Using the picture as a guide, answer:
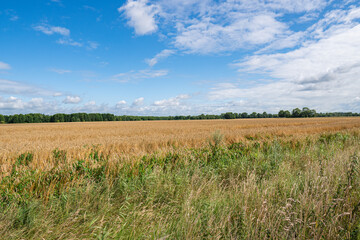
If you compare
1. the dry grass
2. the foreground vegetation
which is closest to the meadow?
the foreground vegetation

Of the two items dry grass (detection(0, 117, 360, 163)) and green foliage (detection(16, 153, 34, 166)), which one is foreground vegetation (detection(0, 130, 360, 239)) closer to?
green foliage (detection(16, 153, 34, 166))

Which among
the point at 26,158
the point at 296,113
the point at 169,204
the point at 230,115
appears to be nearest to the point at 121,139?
the point at 26,158

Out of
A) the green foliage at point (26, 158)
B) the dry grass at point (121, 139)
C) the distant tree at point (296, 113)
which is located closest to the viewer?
the green foliage at point (26, 158)

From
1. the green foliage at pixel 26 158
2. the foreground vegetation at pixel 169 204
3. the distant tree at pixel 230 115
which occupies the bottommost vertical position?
the foreground vegetation at pixel 169 204

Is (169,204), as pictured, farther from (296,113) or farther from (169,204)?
(296,113)

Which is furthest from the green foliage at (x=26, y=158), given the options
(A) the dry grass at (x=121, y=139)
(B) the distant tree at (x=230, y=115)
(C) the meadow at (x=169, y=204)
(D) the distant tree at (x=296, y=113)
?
(D) the distant tree at (x=296, y=113)

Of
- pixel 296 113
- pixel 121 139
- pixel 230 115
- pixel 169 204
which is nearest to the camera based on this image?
pixel 169 204

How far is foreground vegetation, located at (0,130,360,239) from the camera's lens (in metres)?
2.41

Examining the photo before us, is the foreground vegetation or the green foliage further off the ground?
the green foliage

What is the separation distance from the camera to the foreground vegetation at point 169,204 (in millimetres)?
2414

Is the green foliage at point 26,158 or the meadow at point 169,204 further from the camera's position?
the green foliage at point 26,158

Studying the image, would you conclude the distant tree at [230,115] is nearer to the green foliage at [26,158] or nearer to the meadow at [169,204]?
the meadow at [169,204]

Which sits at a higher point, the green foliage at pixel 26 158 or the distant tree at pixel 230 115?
the distant tree at pixel 230 115

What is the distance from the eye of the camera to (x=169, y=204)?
3547mm
